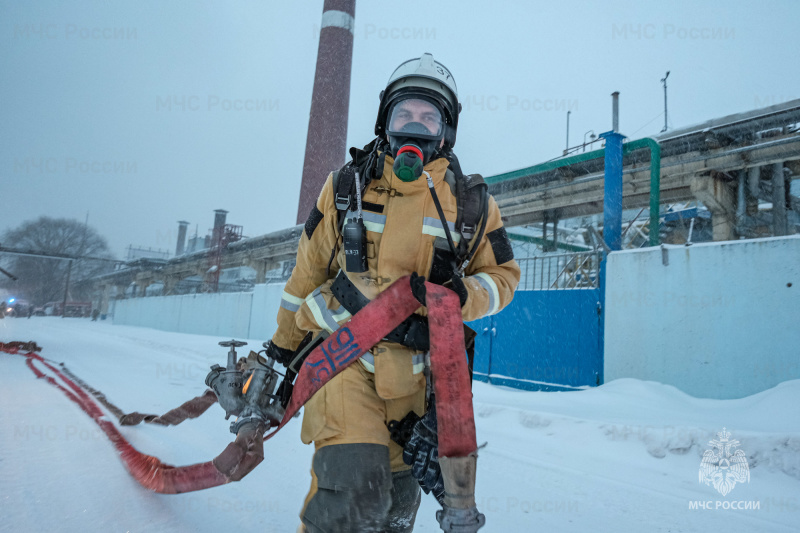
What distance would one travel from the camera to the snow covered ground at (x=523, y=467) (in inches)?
103

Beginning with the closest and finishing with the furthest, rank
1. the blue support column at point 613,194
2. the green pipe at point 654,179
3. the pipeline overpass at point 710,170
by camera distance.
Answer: the green pipe at point 654,179, the blue support column at point 613,194, the pipeline overpass at point 710,170

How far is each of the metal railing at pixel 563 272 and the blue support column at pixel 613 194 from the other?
0.32 metres

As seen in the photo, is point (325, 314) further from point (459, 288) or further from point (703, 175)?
point (703, 175)

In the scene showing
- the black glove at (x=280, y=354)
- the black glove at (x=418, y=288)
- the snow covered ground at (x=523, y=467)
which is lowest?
the snow covered ground at (x=523, y=467)

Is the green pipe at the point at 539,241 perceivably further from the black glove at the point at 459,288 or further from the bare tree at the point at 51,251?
the bare tree at the point at 51,251

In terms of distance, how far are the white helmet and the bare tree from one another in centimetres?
5827

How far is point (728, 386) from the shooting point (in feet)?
17.0

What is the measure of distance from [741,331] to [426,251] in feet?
16.1

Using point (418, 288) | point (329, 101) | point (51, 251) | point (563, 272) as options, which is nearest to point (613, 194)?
point (563, 272)

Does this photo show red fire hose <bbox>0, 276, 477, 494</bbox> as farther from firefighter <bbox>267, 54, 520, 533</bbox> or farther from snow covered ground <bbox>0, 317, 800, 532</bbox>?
snow covered ground <bbox>0, 317, 800, 532</bbox>

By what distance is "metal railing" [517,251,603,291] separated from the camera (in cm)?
701

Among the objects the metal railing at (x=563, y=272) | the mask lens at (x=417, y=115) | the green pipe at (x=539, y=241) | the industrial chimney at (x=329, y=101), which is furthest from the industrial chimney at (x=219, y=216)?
the mask lens at (x=417, y=115)

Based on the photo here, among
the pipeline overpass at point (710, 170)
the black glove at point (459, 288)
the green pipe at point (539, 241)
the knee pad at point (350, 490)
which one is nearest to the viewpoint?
the knee pad at point (350, 490)

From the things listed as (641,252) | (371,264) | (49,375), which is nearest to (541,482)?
(371,264)
